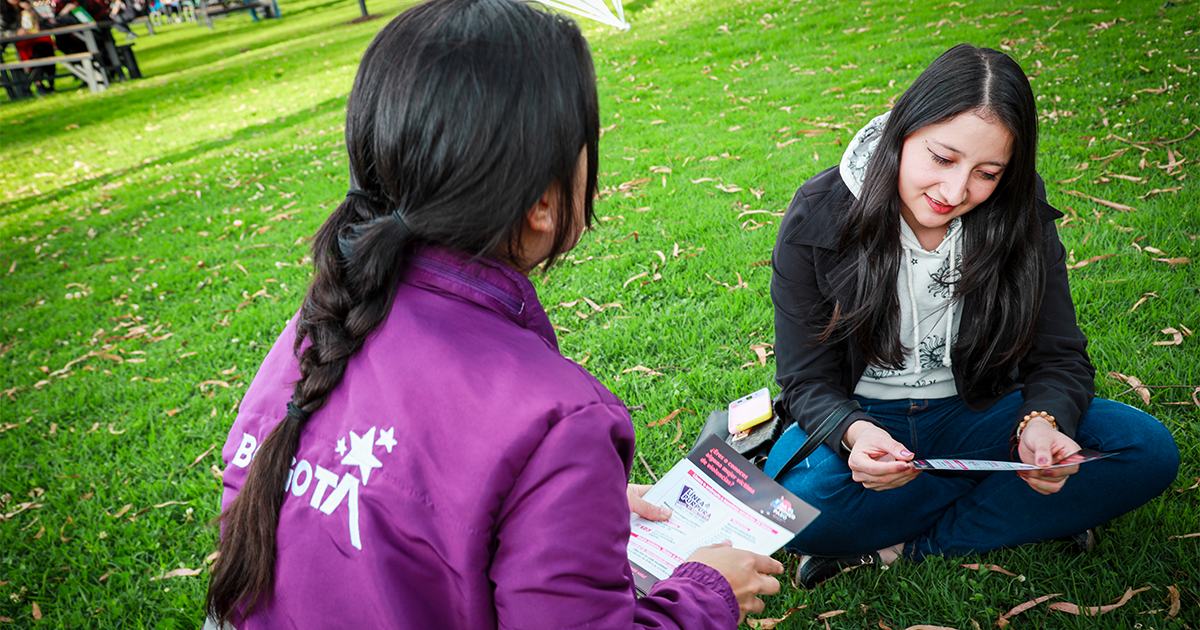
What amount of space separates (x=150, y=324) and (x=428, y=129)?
16.5ft

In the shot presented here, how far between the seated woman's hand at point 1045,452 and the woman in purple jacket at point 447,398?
133 centimetres

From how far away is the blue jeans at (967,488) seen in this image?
2.14m

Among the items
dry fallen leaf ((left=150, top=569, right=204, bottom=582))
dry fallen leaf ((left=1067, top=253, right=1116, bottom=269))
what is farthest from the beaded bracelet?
dry fallen leaf ((left=150, top=569, right=204, bottom=582))

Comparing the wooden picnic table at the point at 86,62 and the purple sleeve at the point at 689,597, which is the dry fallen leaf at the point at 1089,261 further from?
the wooden picnic table at the point at 86,62

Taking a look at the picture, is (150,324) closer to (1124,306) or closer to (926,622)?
(926,622)

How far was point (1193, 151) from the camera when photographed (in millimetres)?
4703

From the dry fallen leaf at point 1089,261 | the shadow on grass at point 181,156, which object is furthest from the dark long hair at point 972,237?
the shadow on grass at point 181,156

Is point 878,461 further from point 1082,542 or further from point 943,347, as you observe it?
point 1082,542

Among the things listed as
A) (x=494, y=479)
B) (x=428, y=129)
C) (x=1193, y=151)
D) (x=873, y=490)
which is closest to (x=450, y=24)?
(x=428, y=129)

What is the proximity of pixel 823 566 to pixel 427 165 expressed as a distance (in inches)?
76.1

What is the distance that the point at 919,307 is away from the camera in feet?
7.88

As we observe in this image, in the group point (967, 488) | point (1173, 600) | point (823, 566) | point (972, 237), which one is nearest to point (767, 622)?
point (823, 566)

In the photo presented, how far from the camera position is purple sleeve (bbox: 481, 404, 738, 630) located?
3.67ft

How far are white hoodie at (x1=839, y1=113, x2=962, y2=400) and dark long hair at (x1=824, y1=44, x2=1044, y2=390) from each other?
44 mm
